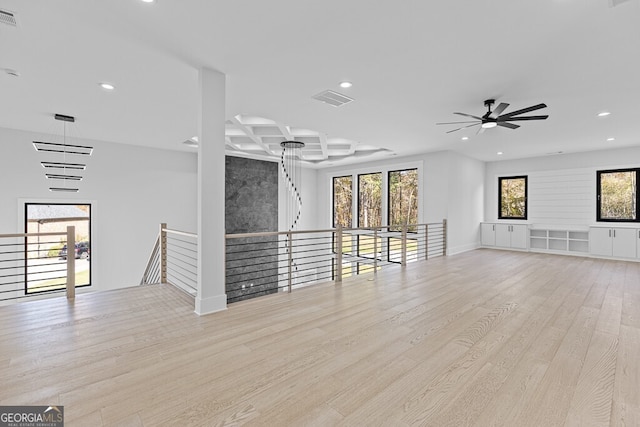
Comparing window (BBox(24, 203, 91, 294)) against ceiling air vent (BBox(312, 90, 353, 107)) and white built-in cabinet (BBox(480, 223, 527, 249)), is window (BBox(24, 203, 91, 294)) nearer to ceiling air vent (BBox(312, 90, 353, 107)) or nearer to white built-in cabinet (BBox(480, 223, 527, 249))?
ceiling air vent (BBox(312, 90, 353, 107))

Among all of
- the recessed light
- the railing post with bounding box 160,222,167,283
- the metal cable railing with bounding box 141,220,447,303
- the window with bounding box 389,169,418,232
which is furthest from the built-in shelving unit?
the recessed light

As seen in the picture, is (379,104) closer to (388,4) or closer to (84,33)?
(388,4)

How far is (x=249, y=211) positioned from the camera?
8.64 metres

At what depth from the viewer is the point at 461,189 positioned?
808 centimetres

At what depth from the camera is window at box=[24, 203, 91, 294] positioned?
5816 mm

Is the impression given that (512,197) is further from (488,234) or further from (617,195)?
(617,195)

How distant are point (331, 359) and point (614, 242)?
27.1 ft

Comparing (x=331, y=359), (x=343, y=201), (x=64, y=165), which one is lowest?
(x=331, y=359)

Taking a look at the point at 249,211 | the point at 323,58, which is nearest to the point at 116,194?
the point at 249,211

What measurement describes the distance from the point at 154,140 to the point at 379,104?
497 centimetres

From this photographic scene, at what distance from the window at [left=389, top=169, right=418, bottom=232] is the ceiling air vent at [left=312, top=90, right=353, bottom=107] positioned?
4.79 meters

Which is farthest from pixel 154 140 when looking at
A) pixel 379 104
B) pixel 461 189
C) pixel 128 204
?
pixel 461 189

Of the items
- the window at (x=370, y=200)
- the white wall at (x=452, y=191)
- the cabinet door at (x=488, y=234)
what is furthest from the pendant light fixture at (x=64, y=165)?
the cabinet door at (x=488, y=234)

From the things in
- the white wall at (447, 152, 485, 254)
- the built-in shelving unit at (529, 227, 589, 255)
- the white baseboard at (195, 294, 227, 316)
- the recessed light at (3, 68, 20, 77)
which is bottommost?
the white baseboard at (195, 294, 227, 316)
